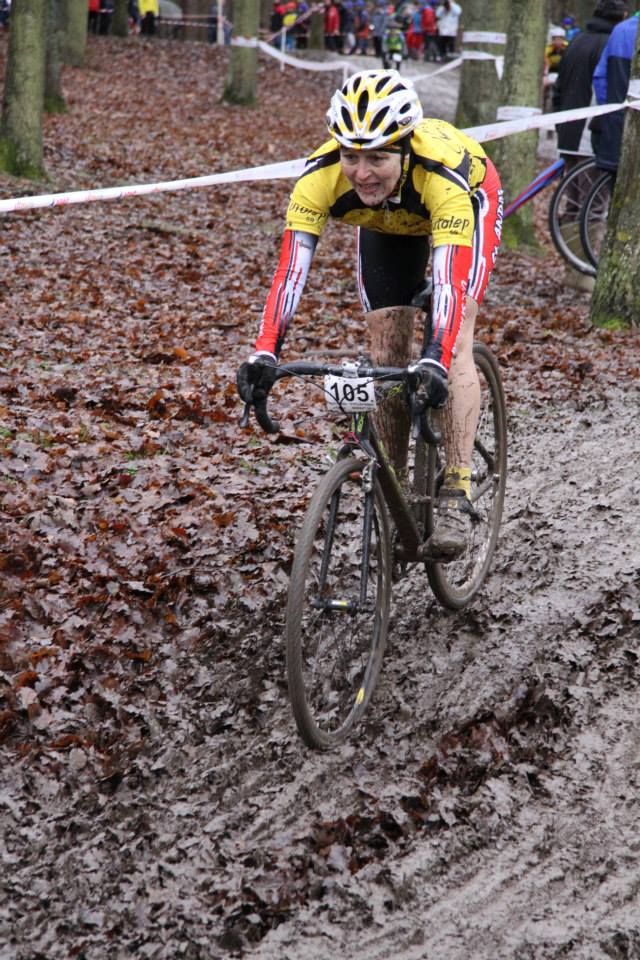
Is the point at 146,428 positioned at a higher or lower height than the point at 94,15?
lower

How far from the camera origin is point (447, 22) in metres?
37.7

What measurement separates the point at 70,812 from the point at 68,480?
107 inches

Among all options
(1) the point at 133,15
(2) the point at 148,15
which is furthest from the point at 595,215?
(1) the point at 133,15

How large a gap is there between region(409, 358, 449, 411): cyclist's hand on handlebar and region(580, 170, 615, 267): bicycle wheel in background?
677cm

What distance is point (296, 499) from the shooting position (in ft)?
21.2

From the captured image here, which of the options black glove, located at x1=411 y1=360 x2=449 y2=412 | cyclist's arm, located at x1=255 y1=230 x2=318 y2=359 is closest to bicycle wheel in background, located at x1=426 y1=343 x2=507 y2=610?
cyclist's arm, located at x1=255 y1=230 x2=318 y2=359

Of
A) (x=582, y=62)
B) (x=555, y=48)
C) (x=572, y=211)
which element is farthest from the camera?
(x=555, y=48)

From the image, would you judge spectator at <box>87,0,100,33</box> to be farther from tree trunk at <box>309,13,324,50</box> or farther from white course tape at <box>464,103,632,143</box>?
white course tape at <box>464,103,632,143</box>

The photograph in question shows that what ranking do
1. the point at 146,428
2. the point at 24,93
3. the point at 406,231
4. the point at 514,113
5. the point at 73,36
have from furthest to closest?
the point at 73,36 → the point at 24,93 → the point at 514,113 → the point at 146,428 → the point at 406,231

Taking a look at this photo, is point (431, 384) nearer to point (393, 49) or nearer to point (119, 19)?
point (393, 49)

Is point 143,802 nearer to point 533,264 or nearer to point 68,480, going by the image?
point 68,480

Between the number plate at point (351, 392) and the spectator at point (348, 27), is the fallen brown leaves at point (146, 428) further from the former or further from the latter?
the spectator at point (348, 27)

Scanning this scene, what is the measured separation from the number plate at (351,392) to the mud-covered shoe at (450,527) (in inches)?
37.9

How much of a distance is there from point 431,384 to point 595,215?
7.14 metres
